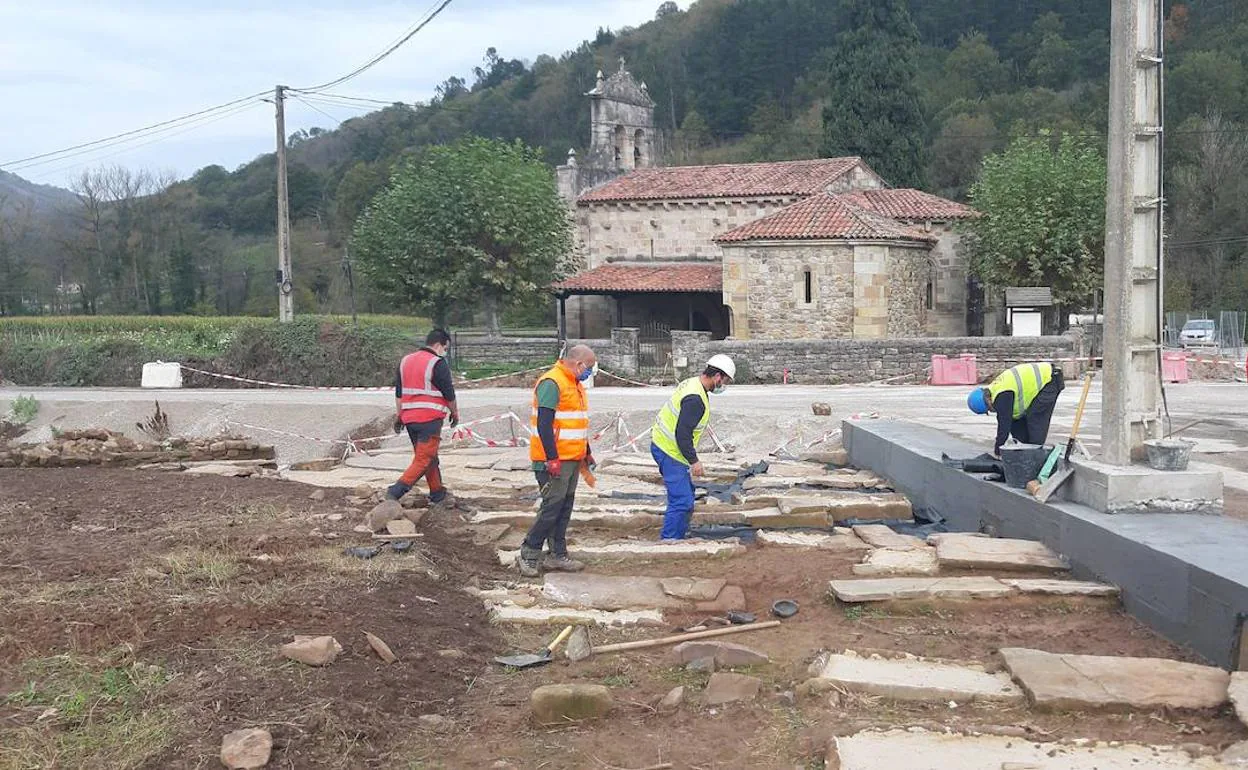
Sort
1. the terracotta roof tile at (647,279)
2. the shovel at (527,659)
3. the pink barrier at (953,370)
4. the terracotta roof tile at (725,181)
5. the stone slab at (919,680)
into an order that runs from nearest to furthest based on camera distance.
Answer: the stone slab at (919,680) → the shovel at (527,659) → the pink barrier at (953,370) → the terracotta roof tile at (647,279) → the terracotta roof tile at (725,181)

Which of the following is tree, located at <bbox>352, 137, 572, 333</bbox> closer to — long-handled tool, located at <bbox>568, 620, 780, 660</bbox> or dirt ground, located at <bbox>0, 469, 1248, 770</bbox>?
dirt ground, located at <bbox>0, 469, 1248, 770</bbox>

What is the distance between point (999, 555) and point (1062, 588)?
725 millimetres

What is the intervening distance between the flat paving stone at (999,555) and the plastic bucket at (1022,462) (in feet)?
2.36

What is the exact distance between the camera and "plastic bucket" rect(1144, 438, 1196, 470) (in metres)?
7.08

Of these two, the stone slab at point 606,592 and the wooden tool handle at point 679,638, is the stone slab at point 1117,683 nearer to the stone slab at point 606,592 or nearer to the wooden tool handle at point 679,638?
the wooden tool handle at point 679,638

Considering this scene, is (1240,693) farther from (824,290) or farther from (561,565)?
(824,290)

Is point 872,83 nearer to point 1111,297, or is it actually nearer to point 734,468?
point 734,468

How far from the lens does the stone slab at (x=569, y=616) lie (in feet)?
22.5

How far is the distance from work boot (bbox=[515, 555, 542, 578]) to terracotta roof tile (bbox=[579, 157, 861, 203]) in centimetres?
3050

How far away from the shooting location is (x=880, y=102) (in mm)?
47781

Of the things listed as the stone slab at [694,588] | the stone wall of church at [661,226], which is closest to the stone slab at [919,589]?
the stone slab at [694,588]

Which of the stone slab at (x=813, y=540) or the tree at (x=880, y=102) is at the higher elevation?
the tree at (x=880, y=102)

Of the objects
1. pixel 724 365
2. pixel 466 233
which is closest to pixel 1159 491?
pixel 724 365

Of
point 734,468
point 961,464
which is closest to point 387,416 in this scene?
point 734,468
